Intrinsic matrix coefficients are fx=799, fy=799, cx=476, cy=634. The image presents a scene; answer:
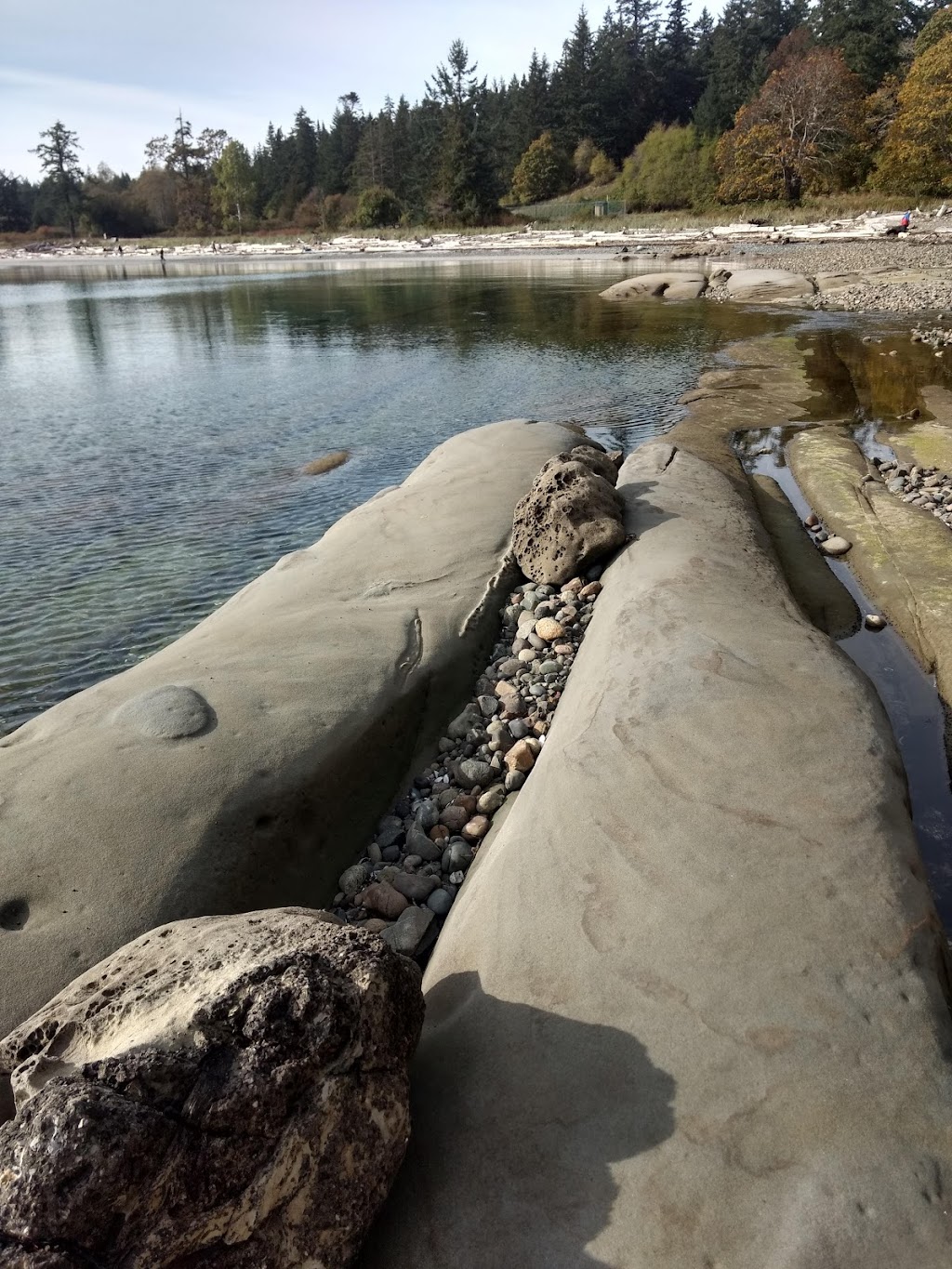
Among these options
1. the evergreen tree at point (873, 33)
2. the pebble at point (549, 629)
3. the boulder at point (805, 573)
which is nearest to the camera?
the pebble at point (549, 629)

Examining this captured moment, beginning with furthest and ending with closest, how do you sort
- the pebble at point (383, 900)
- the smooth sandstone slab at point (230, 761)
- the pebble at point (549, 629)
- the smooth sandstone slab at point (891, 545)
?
the smooth sandstone slab at point (891, 545)
the pebble at point (549, 629)
the pebble at point (383, 900)
the smooth sandstone slab at point (230, 761)

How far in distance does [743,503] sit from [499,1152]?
23.3 ft

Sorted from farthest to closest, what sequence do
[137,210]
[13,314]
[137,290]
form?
[137,210]
[137,290]
[13,314]

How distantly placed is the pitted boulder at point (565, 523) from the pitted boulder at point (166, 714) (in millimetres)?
3409

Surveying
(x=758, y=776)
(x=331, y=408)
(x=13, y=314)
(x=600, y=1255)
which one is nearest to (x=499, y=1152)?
(x=600, y=1255)

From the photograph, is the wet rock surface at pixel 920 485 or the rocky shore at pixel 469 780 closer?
the rocky shore at pixel 469 780

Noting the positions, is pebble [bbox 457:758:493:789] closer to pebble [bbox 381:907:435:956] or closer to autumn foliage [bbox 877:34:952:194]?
pebble [bbox 381:907:435:956]

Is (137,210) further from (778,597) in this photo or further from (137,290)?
(778,597)

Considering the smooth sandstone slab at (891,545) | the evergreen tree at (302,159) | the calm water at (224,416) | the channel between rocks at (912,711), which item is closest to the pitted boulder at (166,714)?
the calm water at (224,416)

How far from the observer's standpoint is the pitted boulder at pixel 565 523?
695 centimetres

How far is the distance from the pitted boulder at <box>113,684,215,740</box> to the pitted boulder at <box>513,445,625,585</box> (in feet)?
11.2

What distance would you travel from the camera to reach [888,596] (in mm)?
7344

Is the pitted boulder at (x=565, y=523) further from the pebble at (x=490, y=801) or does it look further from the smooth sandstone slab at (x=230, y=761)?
the pebble at (x=490, y=801)

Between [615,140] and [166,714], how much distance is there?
9080cm
